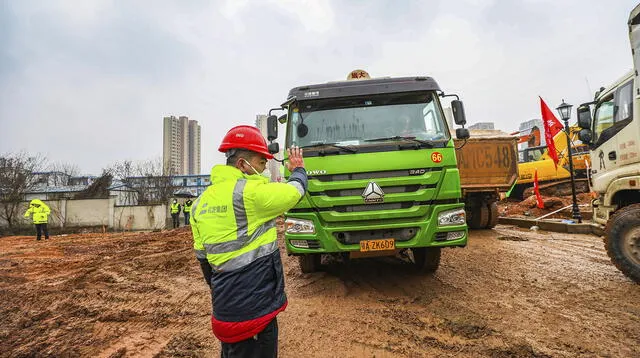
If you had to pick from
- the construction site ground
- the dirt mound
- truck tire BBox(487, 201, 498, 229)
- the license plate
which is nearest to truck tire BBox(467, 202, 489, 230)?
truck tire BBox(487, 201, 498, 229)

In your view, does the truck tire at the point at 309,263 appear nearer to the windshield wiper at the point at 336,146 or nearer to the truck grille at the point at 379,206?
the truck grille at the point at 379,206

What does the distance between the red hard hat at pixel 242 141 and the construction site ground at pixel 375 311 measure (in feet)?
6.24

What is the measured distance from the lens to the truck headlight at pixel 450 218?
3.82 metres

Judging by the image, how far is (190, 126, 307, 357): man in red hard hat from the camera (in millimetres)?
1686

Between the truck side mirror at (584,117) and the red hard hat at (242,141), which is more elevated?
the truck side mirror at (584,117)

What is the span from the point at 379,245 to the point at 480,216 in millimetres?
6876

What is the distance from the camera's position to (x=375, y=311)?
3.60 meters

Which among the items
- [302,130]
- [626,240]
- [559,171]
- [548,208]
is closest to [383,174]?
[302,130]

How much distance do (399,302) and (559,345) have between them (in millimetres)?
1526

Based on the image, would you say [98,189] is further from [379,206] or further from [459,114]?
[459,114]

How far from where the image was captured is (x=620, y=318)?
3.26 m

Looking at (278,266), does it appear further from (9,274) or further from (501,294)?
(9,274)

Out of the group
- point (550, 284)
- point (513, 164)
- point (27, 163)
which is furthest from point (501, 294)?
point (27, 163)

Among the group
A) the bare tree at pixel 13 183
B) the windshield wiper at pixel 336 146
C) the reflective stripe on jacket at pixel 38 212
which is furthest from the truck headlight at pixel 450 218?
the bare tree at pixel 13 183
